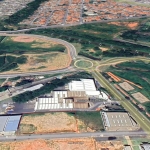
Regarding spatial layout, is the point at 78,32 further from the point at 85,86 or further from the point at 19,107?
the point at 19,107

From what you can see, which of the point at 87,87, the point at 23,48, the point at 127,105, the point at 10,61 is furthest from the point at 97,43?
the point at 127,105

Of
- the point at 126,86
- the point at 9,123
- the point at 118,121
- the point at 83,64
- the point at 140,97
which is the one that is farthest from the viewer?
the point at 83,64

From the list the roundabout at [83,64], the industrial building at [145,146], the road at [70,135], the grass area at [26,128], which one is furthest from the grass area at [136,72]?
the grass area at [26,128]

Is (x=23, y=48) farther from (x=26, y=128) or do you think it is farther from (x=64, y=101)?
(x=26, y=128)

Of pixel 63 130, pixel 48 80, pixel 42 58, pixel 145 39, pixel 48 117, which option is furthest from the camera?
pixel 145 39

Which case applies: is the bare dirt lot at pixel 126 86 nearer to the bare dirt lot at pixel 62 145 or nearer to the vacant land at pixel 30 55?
the vacant land at pixel 30 55

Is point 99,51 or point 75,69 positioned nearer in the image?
point 75,69

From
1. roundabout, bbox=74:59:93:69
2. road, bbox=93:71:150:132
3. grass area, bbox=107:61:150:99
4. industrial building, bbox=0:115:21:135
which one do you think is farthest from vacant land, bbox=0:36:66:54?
industrial building, bbox=0:115:21:135

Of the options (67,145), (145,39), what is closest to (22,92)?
(67,145)
